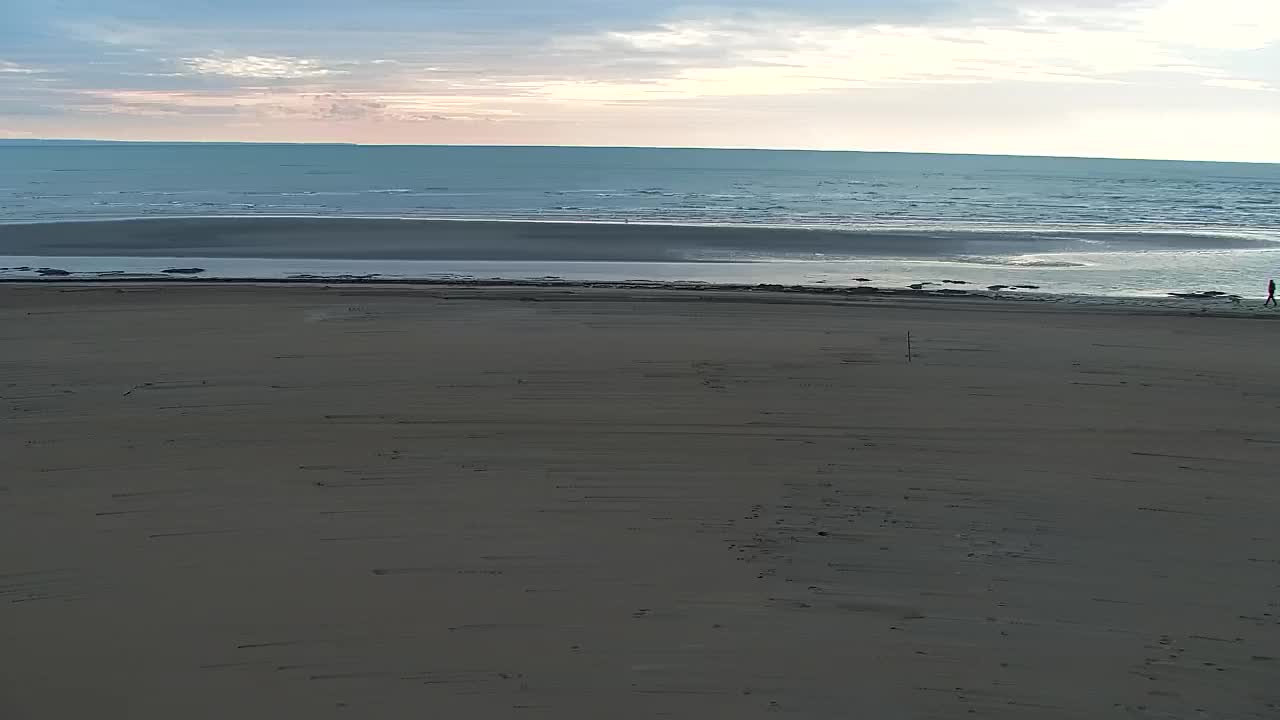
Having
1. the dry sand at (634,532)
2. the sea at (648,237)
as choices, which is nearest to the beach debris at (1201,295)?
the sea at (648,237)

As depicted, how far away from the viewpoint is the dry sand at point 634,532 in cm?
609

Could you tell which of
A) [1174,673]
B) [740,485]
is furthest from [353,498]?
[1174,673]

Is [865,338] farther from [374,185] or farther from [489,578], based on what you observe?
[374,185]

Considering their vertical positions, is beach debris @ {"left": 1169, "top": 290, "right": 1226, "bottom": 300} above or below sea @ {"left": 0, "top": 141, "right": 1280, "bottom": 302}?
below

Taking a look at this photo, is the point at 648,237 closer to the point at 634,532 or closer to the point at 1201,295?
the point at 1201,295

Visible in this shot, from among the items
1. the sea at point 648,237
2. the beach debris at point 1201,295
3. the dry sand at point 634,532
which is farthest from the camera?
the sea at point 648,237

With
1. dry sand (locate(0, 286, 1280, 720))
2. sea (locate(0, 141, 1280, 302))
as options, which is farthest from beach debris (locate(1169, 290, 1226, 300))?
dry sand (locate(0, 286, 1280, 720))

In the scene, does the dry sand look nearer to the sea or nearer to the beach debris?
the beach debris

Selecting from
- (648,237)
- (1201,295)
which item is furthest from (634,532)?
(648,237)

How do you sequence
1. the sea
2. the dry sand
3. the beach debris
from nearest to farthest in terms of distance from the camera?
the dry sand
the beach debris
the sea

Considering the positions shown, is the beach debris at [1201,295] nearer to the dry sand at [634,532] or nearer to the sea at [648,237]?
the sea at [648,237]

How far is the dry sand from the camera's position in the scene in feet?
20.0

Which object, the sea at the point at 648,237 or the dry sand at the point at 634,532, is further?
the sea at the point at 648,237

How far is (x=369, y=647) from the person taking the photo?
642cm
